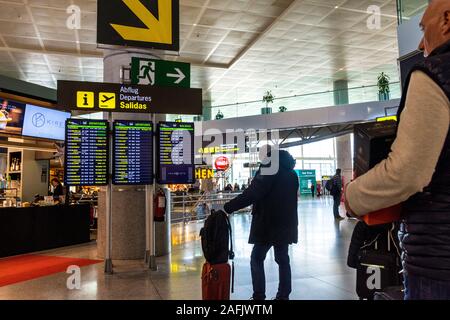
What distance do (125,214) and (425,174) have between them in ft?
21.3

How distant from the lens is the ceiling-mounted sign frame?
539 centimetres

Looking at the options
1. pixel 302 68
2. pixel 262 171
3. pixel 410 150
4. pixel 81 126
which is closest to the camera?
→ pixel 410 150

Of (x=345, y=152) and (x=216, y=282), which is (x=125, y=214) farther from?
(x=345, y=152)

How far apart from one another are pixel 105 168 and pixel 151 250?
150cm

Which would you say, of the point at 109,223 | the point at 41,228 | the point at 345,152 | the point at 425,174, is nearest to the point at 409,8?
the point at 109,223

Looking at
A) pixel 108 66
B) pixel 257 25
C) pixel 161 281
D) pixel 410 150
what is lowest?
pixel 161 281

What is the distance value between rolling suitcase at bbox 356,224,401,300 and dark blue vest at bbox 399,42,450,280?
0.72m

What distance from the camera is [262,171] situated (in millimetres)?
4016

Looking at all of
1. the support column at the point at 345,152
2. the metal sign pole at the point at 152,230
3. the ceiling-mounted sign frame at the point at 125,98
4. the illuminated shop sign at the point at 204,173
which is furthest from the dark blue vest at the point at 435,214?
the support column at the point at 345,152

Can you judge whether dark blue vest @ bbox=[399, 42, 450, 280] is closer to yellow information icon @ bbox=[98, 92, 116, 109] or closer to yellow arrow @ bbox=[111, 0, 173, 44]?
yellow information icon @ bbox=[98, 92, 116, 109]

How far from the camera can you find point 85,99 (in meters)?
5.45

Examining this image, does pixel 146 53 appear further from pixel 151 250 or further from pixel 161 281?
pixel 161 281

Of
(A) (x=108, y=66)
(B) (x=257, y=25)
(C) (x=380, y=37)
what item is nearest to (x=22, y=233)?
(A) (x=108, y=66)

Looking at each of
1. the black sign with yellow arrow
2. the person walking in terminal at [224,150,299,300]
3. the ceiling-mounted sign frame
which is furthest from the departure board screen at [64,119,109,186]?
the person walking in terminal at [224,150,299,300]
